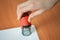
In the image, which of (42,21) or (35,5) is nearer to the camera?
(35,5)

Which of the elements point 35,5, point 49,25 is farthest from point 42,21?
point 35,5

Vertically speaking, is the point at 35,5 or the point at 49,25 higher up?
the point at 35,5

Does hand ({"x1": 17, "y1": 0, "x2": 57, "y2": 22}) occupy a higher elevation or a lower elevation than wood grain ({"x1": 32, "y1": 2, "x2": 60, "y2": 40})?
higher

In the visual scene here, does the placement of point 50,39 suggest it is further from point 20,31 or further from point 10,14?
point 10,14

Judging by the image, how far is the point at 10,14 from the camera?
1.19 meters

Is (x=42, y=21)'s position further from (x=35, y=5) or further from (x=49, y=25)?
(x=35, y=5)

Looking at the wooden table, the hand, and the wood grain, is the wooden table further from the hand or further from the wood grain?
the hand

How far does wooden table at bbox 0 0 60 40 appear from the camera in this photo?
1007mm

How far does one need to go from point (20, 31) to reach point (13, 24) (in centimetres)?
9

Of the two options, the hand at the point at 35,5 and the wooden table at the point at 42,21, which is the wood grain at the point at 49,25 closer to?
the wooden table at the point at 42,21

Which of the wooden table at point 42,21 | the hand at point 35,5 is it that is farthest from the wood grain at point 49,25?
the hand at point 35,5

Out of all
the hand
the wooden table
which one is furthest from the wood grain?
the hand

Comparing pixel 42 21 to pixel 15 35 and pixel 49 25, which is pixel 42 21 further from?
pixel 15 35

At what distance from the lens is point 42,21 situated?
3.59 ft
